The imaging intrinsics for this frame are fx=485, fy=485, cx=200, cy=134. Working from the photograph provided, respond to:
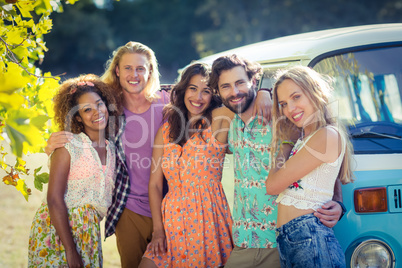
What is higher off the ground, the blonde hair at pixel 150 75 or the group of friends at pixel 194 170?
the blonde hair at pixel 150 75

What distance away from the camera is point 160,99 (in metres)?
4.09

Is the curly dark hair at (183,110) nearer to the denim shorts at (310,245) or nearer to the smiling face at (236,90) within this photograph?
the smiling face at (236,90)

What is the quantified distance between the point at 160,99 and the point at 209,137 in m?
0.83

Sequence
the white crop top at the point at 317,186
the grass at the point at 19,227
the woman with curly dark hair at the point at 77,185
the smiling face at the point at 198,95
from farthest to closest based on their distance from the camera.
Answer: the grass at the point at 19,227, the smiling face at the point at 198,95, the woman with curly dark hair at the point at 77,185, the white crop top at the point at 317,186

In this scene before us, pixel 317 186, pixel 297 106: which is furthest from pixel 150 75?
pixel 317 186

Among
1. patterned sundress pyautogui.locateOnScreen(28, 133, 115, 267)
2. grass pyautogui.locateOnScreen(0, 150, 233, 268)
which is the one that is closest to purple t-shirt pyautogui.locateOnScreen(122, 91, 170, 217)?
patterned sundress pyautogui.locateOnScreen(28, 133, 115, 267)

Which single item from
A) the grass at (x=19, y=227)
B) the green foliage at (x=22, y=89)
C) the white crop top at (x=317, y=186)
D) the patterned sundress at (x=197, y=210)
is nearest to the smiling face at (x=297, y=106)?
Result: the white crop top at (x=317, y=186)

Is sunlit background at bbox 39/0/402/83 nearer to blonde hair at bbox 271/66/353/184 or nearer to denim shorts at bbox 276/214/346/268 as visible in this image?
blonde hair at bbox 271/66/353/184

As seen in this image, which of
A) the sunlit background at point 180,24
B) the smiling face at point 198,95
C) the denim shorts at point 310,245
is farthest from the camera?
the sunlit background at point 180,24

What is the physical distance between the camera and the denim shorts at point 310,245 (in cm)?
258

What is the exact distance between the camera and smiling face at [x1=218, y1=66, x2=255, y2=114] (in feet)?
10.6

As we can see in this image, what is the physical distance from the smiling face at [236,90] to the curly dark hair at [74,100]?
0.95 meters

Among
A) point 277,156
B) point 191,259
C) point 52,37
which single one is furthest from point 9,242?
point 52,37

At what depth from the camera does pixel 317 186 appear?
8.97 ft
